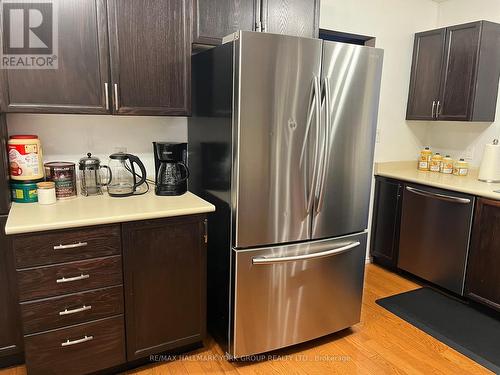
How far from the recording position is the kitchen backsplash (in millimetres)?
2139

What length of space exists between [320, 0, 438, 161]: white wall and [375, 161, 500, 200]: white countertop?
0.28 feet

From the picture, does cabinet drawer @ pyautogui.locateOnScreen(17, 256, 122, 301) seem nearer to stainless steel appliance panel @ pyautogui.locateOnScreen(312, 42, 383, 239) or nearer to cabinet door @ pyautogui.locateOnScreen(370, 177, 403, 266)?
stainless steel appliance panel @ pyautogui.locateOnScreen(312, 42, 383, 239)

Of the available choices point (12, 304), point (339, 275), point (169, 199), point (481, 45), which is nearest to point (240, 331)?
point (339, 275)

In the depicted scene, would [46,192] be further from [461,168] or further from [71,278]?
[461,168]

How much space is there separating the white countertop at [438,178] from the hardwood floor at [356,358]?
1042mm

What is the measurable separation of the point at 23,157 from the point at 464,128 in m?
3.43

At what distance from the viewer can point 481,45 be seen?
2.88 m

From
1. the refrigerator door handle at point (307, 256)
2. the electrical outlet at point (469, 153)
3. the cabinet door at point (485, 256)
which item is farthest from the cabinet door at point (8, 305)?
the electrical outlet at point (469, 153)

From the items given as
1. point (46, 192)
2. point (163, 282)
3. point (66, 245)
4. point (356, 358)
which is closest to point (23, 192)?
point (46, 192)

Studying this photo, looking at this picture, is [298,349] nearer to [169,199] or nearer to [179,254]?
[179,254]

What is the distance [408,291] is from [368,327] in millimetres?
714

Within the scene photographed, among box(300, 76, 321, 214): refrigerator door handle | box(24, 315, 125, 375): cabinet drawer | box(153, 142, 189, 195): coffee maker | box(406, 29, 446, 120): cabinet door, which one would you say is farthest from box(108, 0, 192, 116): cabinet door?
box(406, 29, 446, 120): cabinet door

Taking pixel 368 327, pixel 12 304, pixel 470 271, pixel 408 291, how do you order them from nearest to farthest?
pixel 12 304 → pixel 368 327 → pixel 470 271 → pixel 408 291

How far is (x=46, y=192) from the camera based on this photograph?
1.94 meters
